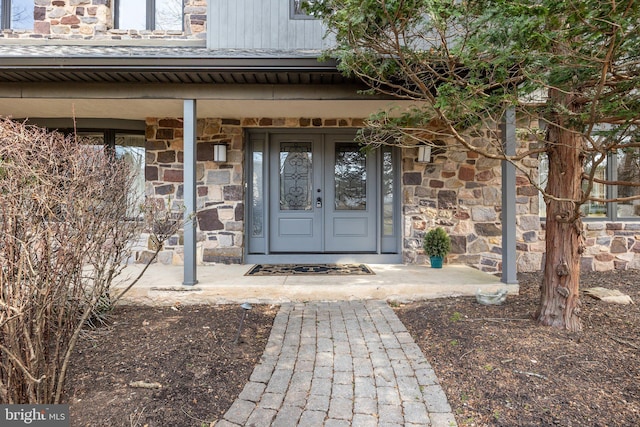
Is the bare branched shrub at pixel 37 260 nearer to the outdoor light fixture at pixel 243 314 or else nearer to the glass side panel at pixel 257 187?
the outdoor light fixture at pixel 243 314

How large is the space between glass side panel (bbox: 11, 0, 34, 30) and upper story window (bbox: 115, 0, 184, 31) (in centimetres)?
136

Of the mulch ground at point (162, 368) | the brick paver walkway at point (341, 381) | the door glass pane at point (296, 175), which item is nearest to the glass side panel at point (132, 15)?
the door glass pane at point (296, 175)

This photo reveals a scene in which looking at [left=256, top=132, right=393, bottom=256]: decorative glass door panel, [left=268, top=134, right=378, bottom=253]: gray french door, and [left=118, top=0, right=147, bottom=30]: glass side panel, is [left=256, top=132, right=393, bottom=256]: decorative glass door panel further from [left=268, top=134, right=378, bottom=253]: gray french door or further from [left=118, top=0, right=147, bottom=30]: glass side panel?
[left=118, top=0, right=147, bottom=30]: glass side panel

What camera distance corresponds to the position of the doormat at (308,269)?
172 inches

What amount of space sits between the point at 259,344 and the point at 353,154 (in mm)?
3326

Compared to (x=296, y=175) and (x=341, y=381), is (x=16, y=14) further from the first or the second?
(x=341, y=381)

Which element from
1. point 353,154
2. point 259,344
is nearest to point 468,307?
point 259,344

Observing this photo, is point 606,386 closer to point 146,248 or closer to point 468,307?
point 468,307

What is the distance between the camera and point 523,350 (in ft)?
7.90

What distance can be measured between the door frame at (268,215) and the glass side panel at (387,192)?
0.15 ft

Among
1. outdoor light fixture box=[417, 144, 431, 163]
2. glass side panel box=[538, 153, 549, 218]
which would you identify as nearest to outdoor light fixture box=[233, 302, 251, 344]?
outdoor light fixture box=[417, 144, 431, 163]

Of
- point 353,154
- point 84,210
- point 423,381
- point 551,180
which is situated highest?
point 353,154

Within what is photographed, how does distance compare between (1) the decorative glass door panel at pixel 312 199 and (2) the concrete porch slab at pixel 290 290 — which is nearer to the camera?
(2) the concrete porch slab at pixel 290 290

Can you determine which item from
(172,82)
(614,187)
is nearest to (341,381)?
(172,82)
